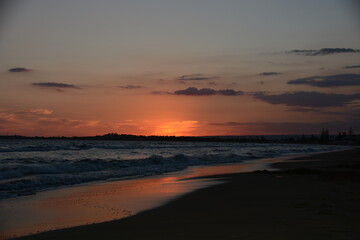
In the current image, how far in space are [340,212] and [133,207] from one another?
4.92m

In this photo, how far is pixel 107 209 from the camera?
9.11 meters

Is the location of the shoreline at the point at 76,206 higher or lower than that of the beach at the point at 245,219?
lower

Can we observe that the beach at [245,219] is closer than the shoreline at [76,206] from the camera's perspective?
Yes

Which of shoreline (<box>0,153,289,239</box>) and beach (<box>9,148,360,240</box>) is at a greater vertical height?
beach (<box>9,148,360,240</box>)

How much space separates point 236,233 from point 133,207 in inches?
153

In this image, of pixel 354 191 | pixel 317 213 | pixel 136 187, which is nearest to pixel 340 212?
pixel 317 213

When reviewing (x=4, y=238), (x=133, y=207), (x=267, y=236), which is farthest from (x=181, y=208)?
(x=4, y=238)

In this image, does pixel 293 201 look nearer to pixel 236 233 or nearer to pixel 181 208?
pixel 181 208

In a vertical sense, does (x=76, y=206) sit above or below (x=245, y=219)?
below

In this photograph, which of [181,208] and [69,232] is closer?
[69,232]

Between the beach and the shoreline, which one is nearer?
the beach

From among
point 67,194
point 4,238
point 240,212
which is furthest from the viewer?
point 67,194

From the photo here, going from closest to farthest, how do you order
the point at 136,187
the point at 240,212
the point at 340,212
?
the point at 340,212
the point at 240,212
the point at 136,187

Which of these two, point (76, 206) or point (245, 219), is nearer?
point (245, 219)
